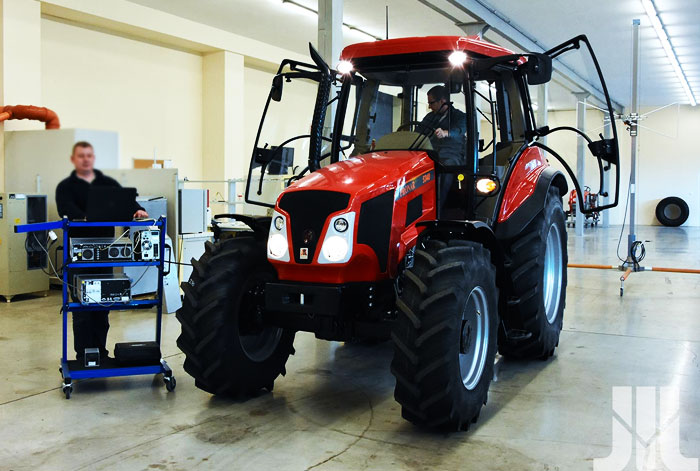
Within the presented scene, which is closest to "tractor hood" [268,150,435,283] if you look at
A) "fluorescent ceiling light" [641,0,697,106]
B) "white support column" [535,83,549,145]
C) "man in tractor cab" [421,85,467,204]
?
"man in tractor cab" [421,85,467,204]

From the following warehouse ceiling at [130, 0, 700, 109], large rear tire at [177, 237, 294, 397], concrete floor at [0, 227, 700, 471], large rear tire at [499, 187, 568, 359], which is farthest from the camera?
warehouse ceiling at [130, 0, 700, 109]

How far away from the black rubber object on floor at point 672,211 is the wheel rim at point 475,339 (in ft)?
67.6

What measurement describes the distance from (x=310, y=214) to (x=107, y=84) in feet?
4.00

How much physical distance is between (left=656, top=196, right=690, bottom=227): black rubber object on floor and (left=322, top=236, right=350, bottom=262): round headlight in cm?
2112

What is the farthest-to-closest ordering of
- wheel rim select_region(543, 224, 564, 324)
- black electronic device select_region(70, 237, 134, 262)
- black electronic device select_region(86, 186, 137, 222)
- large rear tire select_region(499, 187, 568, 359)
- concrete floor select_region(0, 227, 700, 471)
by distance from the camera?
wheel rim select_region(543, 224, 564, 324), large rear tire select_region(499, 187, 568, 359), black electronic device select_region(70, 237, 134, 262), concrete floor select_region(0, 227, 700, 471), black electronic device select_region(86, 186, 137, 222)

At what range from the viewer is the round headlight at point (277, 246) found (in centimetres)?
349

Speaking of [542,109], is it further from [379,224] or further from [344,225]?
[344,225]

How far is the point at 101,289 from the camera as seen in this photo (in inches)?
159

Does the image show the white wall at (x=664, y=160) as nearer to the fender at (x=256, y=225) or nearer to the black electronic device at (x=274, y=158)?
the black electronic device at (x=274, y=158)

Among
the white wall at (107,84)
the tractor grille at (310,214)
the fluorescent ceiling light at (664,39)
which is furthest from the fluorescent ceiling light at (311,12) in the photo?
the tractor grille at (310,214)

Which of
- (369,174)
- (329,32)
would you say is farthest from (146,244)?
(329,32)

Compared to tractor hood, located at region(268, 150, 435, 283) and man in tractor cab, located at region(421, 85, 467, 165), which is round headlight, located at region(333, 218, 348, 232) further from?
man in tractor cab, located at region(421, 85, 467, 165)

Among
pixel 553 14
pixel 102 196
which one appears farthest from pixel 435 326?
pixel 553 14

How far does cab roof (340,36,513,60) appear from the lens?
395 cm
